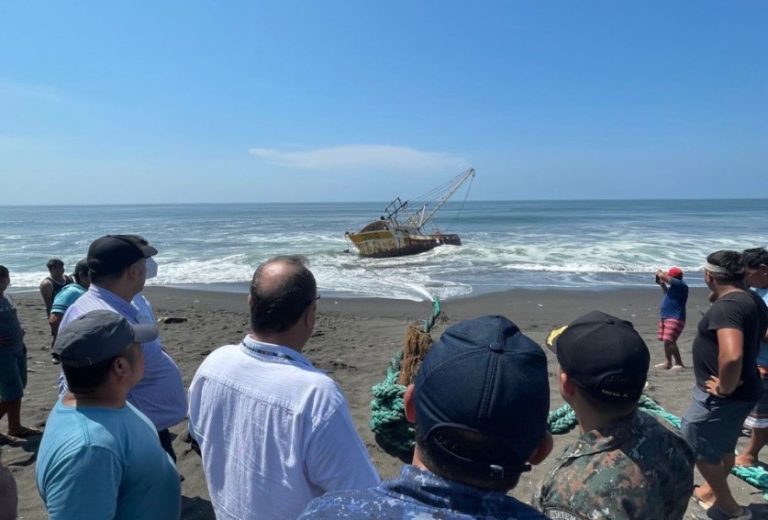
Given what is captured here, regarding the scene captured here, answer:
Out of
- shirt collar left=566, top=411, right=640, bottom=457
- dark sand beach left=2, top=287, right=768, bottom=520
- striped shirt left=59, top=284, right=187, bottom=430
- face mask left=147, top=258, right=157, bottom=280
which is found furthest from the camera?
dark sand beach left=2, top=287, right=768, bottom=520

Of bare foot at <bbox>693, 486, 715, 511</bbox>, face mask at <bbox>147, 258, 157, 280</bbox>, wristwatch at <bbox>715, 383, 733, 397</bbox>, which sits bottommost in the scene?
bare foot at <bbox>693, 486, 715, 511</bbox>

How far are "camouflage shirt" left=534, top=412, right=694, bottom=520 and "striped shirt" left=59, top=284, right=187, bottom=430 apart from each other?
2.11 m

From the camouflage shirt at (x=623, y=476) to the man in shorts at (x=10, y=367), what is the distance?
4.78 metres

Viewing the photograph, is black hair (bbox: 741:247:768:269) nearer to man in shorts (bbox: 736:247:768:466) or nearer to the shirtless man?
man in shorts (bbox: 736:247:768:466)

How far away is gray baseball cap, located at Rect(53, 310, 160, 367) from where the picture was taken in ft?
5.93

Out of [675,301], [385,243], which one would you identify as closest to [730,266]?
[675,301]

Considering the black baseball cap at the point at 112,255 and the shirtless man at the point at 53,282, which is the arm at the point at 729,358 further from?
the shirtless man at the point at 53,282

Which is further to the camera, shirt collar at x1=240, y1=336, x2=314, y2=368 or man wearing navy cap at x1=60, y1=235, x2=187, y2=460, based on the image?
man wearing navy cap at x1=60, y1=235, x2=187, y2=460

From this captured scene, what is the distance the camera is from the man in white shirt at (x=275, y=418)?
5.37 feet

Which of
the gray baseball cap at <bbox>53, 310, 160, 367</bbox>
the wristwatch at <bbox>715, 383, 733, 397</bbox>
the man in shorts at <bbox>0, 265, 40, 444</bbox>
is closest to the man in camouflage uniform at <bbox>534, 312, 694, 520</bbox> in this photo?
the wristwatch at <bbox>715, 383, 733, 397</bbox>

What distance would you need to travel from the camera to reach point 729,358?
9.53 feet

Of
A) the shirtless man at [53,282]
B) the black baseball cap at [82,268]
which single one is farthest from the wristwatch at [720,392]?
the shirtless man at [53,282]

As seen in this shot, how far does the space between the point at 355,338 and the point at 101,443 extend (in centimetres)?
736

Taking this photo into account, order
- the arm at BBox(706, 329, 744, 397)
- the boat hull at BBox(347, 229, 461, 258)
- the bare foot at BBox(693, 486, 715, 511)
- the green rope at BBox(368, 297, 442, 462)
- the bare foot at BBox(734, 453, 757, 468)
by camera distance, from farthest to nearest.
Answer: the boat hull at BBox(347, 229, 461, 258), the green rope at BBox(368, 297, 442, 462), the bare foot at BBox(734, 453, 757, 468), the bare foot at BBox(693, 486, 715, 511), the arm at BBox(706, 329, 744, 397)
